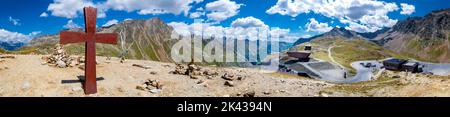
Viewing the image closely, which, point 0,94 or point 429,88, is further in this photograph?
point 429,88

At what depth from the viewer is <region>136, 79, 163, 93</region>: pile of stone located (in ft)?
73.6

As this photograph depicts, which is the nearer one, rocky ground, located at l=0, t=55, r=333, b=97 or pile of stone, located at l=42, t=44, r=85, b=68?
rocky ground, located at l=0, t=55, r=333, b=97

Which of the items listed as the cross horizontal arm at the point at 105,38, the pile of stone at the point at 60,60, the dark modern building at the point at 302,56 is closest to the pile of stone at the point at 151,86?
the cross horizontal arm at the point at 105,38

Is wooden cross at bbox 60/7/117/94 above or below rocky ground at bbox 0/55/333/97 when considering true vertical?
above

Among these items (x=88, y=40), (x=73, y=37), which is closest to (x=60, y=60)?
(x=73, y=37)

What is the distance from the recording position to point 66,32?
20.3 metres

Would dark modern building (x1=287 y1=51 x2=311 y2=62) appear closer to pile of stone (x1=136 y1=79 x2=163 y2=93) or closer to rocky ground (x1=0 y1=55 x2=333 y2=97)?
rocky ground (x1=0 y1=55 x2=333 y2=97)

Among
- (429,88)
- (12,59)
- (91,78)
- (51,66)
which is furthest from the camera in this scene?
(12,59)

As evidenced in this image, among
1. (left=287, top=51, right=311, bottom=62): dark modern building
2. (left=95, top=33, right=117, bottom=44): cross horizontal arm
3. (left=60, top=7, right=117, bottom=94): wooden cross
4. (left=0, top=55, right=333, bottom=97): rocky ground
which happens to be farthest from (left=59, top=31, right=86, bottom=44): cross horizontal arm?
(left=287, top=51, right=311, bottom=62): dark modern building

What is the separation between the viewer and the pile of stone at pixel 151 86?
22.4 meters
